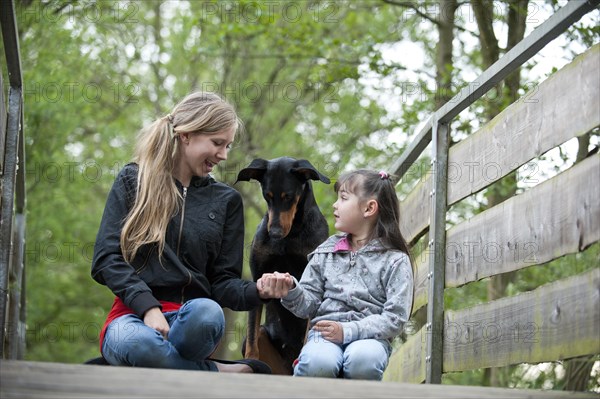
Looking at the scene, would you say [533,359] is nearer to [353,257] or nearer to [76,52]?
[353,257]

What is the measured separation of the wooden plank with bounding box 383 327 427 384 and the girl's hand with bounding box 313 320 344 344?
88cm

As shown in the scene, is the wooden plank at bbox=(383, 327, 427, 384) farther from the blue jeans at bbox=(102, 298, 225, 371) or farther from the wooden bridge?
the blue jeans at bbox=(102, 298, 225, 371)

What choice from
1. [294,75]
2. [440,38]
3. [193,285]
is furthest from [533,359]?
[294,75]

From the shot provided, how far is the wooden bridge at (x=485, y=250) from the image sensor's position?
2.19 m

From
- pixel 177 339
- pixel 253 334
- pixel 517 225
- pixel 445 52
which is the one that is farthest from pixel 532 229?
pixel 445 52

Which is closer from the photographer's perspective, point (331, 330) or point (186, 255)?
point (331, 330)

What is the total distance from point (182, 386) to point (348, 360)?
149 cm

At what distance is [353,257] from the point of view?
3.96 m

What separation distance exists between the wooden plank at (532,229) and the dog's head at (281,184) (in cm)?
113

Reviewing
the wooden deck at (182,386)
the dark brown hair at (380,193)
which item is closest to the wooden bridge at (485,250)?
the wooden deck at (182,386)

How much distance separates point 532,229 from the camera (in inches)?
123

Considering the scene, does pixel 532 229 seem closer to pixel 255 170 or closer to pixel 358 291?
pixel 358 291

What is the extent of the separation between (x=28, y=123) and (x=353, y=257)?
723 cm

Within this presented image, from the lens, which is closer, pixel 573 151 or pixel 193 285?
pixel 193 285
